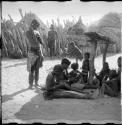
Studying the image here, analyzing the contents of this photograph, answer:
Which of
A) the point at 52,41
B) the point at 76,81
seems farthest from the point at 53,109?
the point at 52,41

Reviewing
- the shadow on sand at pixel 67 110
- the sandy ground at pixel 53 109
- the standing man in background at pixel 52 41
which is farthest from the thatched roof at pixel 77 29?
the shadow on sand at pixel 67 110

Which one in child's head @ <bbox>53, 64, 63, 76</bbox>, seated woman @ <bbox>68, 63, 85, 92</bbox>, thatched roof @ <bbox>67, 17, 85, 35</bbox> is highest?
thatched roof @ <bbox>67, 17, 85, 35</bbox>

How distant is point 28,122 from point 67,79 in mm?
1670

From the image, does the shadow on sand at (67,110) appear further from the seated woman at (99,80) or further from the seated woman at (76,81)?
the seated woman at (99,80)

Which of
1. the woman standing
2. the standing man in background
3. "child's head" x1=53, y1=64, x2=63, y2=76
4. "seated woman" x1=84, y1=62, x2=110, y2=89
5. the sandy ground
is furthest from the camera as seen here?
A: the standing man in background

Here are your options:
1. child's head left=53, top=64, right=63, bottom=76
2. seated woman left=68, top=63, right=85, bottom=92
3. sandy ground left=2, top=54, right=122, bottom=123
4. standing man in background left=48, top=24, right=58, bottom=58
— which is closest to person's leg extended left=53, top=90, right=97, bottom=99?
sandy ground left=2, top=54, right=122, bottom=123

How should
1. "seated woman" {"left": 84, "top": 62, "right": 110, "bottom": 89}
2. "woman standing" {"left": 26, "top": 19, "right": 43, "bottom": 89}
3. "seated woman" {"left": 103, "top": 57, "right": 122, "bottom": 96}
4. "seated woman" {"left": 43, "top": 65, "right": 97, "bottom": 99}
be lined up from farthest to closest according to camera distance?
1. "woman standing" {"left": 26, "top": 19, "right": 43, "bottom": 89}
2. "seated woman" {"left": 84, "top": 62, "right": 110, "bottom": 89}
3. "seated woman" {"left": 103, "top": 57, "right": 122, "bottom": 96}
4. "seated woman" {"left": 43, "top": 65, "right": 97, "bottom": 99}

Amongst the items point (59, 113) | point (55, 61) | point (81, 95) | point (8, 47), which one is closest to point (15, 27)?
point (8, 47)

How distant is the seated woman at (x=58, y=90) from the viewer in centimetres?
421

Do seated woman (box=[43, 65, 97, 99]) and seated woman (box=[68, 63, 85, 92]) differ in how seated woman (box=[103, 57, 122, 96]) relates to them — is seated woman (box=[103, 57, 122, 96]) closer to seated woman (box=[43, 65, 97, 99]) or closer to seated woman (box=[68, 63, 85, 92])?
seated woman (box=[43, 65, 97, 99])

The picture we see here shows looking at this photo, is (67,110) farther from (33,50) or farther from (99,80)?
(33,50)

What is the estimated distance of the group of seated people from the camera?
13.9 ft

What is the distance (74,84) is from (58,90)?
1.15 ft

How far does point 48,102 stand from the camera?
400cm
